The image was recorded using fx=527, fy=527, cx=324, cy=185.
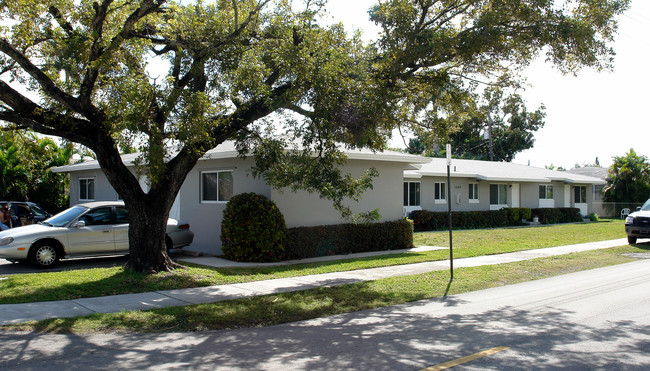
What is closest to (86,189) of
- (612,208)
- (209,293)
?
(209,293)

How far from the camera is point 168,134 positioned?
10602mm

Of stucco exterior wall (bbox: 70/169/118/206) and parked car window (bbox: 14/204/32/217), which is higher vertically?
stucco exterior wall (bbox: 70/169/118/206)

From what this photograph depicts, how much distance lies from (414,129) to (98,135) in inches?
289

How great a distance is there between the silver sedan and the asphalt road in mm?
6505

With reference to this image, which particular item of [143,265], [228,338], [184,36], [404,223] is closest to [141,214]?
[143,265]

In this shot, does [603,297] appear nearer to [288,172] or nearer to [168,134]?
[288,172]

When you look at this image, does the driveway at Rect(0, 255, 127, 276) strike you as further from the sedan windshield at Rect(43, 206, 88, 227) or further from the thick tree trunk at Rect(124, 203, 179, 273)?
the thick tree trunk at Rect(124, 203, 179, 273)

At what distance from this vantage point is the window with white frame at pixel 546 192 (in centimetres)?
3569

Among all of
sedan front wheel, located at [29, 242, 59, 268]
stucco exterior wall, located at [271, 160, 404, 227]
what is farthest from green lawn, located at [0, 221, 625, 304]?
stucco exterior wall, located at [271, 160, 404, 227]

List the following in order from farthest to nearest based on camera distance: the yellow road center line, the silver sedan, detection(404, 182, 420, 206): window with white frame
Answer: detection(404, 182, 420, 206): window with white frame, the silver sedan, the yellow road center line

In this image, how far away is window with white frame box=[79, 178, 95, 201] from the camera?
24438 mm

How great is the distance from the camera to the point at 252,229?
45.4 ft

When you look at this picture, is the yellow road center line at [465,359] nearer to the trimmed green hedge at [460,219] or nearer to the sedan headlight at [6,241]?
the sedan headlight at [6,241]

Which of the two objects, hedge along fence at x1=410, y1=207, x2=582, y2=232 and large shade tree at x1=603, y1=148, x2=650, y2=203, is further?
large shade tree at x1=603, y1=148, x2=650, y2=203
